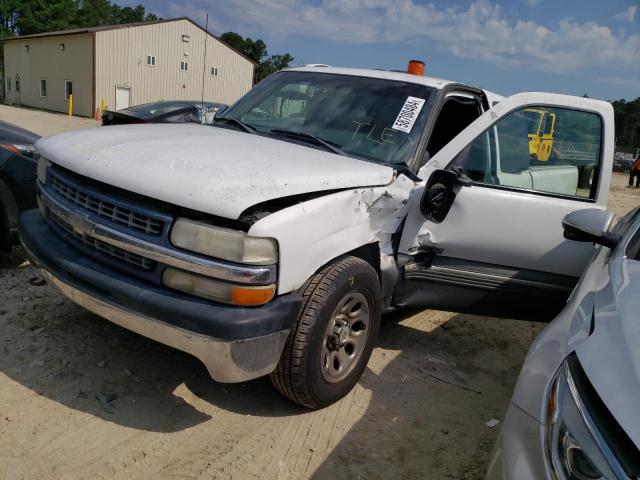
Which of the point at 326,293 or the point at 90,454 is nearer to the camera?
the point at 90,454

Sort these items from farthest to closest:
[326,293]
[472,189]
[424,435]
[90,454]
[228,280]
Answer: [472,189] < [424,435] < [326,293] < [90,454] < [228,280]

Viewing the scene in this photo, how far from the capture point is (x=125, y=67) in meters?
31.6

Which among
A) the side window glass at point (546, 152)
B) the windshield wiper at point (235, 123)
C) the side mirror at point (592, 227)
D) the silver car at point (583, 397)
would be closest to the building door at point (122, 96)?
the windshield wiper at point (235, 123)

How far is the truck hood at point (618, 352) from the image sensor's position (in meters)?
1.43

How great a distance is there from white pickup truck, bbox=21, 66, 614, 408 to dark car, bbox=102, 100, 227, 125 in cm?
542

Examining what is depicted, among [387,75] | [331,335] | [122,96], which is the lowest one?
[122,96]

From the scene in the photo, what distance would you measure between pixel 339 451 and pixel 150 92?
3411 cm

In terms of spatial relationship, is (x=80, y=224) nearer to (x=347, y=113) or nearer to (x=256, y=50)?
(x=347, y=113)

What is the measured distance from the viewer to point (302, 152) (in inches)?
123

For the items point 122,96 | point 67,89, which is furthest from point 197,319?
point 67,89

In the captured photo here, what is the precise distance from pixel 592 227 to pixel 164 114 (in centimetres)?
853

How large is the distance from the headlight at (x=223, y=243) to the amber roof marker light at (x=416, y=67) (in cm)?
265

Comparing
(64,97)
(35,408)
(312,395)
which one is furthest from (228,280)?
(64,97)

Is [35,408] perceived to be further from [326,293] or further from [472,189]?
[472,189]
